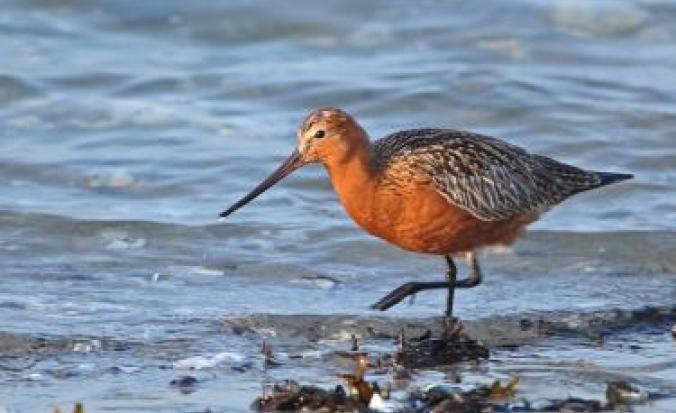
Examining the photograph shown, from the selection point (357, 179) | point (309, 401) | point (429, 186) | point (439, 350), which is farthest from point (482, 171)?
point (309, 401)

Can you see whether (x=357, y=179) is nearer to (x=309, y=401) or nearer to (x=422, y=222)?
(x=422, y=222)

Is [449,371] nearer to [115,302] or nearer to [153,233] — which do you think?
[115,302]

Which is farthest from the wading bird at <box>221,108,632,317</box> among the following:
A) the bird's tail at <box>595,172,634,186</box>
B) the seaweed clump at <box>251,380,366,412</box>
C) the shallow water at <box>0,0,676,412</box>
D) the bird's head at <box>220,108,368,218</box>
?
the seaweed clump at <box>251,380,366,412</box>

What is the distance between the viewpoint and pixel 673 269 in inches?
397

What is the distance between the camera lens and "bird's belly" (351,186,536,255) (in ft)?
28.8

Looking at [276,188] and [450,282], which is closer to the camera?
[450,282]

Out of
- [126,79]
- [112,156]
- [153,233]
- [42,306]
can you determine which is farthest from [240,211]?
[126,79]

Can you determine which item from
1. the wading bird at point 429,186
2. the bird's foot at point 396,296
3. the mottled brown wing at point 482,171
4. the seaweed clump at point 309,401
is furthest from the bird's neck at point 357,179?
the seaweed clump at point 309,401

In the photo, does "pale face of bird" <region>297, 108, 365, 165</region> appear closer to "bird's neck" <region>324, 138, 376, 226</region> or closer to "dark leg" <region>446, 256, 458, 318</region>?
"bird's neck" <region>324, 138, 376, 226</region>

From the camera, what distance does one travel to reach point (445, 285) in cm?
915

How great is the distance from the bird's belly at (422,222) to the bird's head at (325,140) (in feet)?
0.97

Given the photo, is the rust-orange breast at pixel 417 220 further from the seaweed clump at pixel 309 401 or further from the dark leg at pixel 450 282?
the seaweed clump at pixel 309 401

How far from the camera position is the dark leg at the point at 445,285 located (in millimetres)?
8883

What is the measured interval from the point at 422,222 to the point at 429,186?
0.19 meters
